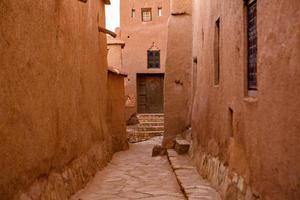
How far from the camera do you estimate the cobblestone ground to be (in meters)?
6.86

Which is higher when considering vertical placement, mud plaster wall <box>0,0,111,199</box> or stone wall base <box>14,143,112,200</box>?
mud plaster wall <box>0,0,111,199</box>

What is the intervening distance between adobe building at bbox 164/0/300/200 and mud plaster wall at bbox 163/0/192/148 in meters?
5.12

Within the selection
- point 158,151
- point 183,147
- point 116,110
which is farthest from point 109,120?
point 183,147

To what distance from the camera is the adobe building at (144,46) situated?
26.5 m

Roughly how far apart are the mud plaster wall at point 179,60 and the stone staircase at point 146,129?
5.92 metres

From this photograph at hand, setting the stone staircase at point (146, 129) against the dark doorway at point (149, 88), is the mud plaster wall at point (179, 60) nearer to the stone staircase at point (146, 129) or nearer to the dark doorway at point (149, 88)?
the stone staircase at point (146, 129)

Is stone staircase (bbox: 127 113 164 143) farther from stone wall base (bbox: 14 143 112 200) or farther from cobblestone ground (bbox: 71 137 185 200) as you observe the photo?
Result: stone wall base (bbox: 14 143 112 200)

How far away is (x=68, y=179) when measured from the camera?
6.29 meters

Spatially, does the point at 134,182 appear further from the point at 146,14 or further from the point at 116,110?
the point at 146,14

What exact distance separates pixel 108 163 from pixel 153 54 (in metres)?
16.8

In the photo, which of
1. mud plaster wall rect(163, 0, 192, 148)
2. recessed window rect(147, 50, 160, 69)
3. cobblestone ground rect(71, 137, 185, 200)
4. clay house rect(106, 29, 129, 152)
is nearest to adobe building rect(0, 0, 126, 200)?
cobblestone ground rect(71, 137, 185, 200)

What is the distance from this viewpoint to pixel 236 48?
569cm

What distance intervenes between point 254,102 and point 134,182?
165 inches

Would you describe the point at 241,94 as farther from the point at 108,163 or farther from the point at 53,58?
the point at 108,163
